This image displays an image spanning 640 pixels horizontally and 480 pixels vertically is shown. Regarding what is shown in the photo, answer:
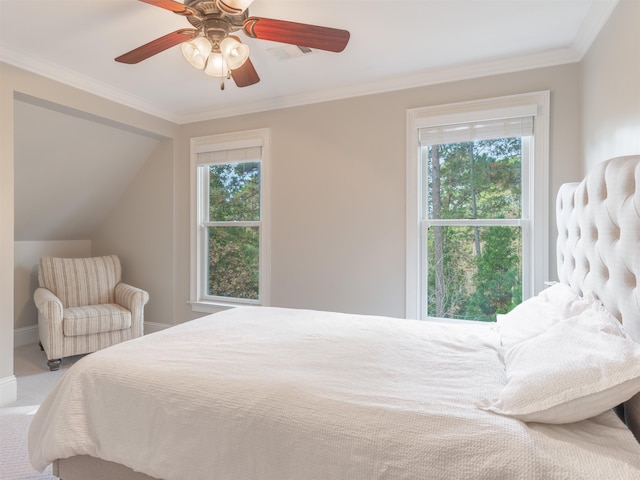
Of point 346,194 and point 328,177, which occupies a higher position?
point 328,177

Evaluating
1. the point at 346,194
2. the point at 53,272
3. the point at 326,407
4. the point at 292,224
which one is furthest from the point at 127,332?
the point at 326,407

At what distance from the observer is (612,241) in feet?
4.83

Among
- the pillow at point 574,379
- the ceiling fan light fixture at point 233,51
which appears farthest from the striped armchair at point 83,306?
the pillow at point 574,379

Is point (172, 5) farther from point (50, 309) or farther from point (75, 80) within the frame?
point (50, 309)

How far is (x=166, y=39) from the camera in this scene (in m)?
1.93

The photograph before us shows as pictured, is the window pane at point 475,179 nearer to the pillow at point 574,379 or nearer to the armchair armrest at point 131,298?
the pillow at point 574,379

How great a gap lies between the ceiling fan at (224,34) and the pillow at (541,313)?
1.58 metres

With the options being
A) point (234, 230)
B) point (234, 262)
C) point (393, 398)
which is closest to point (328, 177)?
point (234, 230)

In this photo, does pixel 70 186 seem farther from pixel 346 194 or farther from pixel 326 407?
pixel 326 407

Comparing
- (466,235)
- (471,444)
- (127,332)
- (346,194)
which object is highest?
(346,194)

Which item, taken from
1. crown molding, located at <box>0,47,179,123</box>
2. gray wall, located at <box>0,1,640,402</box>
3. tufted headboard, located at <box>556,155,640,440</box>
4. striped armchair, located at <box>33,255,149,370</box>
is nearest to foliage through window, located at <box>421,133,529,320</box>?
gray wall, located at <box>0,1,640,402</box>

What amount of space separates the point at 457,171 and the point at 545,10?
120 centimetres

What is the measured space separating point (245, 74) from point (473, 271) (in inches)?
89.4

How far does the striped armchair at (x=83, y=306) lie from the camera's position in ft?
10.9
